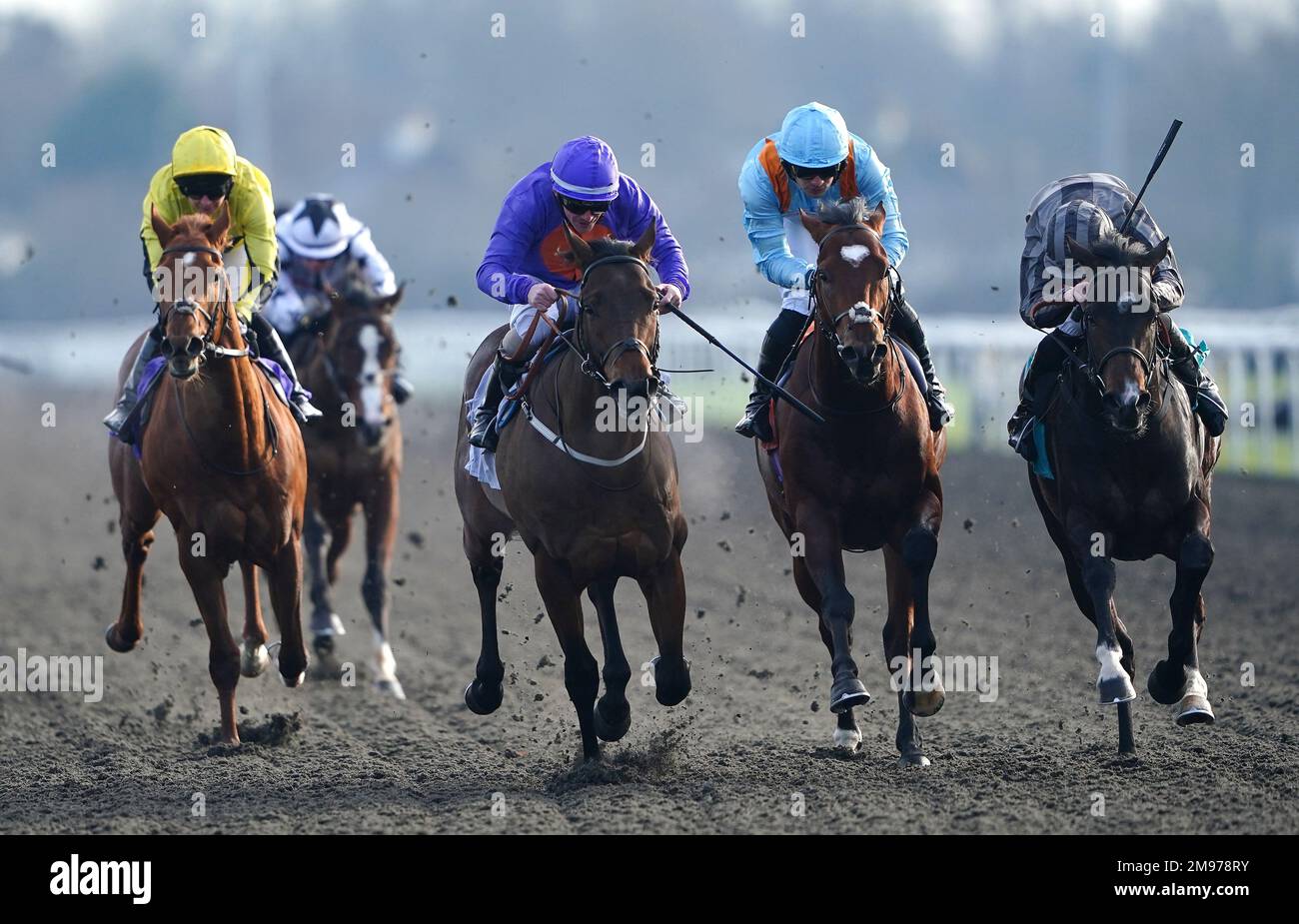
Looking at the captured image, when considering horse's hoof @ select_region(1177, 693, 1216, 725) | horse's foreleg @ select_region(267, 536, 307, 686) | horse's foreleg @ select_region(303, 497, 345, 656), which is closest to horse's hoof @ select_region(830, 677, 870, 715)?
horse's hoof @ select_region(1177, 693, 1216, 725)

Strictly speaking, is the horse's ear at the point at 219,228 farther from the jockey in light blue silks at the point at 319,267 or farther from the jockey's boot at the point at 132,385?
the jockey in light blue silks at the point at 319,267

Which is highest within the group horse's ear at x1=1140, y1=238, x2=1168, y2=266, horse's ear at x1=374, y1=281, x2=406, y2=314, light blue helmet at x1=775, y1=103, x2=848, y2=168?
light blue helmet at x1=775, y1=103, x2=848, y2=168

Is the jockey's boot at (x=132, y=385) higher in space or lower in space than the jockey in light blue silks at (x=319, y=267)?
lower

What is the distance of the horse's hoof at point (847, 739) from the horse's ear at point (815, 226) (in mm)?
2001

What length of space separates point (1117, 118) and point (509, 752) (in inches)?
871

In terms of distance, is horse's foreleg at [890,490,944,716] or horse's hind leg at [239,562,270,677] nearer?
horse's foreleg at [890,490,944,716]

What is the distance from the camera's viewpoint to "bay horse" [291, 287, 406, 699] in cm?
980

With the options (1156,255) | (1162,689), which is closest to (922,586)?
(1162,689)

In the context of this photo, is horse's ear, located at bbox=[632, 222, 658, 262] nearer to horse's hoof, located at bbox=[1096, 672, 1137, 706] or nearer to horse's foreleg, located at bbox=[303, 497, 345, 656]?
horse's hoof, located at bbox=[1096, 672, 1137, 706]

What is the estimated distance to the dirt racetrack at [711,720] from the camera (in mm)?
6418

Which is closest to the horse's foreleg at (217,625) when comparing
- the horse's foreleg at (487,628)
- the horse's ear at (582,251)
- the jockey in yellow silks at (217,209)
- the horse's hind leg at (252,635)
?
the horse's hind leg at (252,635)

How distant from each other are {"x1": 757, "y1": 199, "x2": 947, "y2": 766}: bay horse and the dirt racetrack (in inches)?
17.4

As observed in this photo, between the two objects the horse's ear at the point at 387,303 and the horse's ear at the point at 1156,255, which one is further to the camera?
the horse's ear at the point at 387,303

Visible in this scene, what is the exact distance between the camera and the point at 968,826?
5973 millimetres
